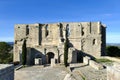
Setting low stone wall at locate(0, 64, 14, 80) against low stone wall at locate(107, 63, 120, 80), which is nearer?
low stone wall at locate(107, 63, 120, 80)

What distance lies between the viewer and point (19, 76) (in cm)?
2819

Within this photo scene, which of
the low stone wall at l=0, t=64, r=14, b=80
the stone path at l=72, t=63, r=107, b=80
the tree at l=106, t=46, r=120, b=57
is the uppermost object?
the low stone wall at l=0, t=64, r=14, b=80

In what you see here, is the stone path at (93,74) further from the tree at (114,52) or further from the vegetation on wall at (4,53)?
the tree at (114,52)

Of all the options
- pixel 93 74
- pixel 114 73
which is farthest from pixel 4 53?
pixel 114 73

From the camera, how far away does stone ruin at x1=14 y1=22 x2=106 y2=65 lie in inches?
1665

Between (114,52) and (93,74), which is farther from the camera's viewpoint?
(114,52)

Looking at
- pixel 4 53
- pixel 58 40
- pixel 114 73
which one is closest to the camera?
pixel 114 73

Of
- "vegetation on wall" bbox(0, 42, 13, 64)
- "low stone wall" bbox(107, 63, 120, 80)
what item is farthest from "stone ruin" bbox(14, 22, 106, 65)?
"low stone wall" bbox(107, 63, 120, 80)

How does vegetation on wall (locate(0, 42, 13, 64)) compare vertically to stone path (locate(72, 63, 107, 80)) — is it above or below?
above

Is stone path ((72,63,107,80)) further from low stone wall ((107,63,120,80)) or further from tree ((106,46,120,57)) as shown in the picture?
tree ((106,46,120,57))

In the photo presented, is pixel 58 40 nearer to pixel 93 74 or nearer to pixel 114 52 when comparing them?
pixel 114 52

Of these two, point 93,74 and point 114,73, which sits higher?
point 114,73

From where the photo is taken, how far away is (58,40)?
45281 millimetres

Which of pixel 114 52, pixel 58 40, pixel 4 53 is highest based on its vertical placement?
pixel 58 40
